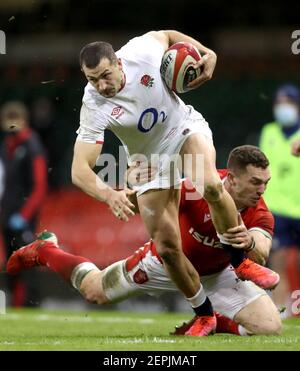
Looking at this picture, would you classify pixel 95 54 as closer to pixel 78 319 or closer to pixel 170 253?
pixel 170 253

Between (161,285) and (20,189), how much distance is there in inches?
184

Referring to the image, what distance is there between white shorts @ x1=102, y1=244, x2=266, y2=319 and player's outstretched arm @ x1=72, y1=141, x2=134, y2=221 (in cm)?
113

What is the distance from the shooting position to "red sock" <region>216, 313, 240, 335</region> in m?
8.06

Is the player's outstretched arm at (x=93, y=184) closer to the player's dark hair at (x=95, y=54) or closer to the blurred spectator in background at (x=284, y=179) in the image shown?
the player's dark hair at (x=95, y=54)

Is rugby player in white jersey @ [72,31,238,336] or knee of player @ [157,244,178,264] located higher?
rugby player in white jersey @ [72,31,238,336]

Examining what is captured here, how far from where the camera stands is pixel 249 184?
7.72 m

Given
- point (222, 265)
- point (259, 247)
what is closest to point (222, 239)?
point (259, 247)

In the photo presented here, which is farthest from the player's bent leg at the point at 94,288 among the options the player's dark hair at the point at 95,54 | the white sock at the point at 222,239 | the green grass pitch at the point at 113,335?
the player's dark hair at the point at 95,54

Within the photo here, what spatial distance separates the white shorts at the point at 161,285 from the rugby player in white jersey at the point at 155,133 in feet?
0.71

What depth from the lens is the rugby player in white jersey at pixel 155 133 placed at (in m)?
7.45

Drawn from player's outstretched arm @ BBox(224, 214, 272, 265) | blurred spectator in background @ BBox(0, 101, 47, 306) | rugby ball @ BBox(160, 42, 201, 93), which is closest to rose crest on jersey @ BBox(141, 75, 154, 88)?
rugby ball @ BBox(160, 42, 201, 93)

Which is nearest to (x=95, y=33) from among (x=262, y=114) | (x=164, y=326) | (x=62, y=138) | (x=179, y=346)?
(x=62, y=138)

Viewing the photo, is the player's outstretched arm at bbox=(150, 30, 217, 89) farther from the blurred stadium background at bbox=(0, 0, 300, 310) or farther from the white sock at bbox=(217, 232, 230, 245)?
the blurred stadium background at bbox=(0, 0, 300, 310)

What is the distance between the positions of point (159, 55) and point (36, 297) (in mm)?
5656
